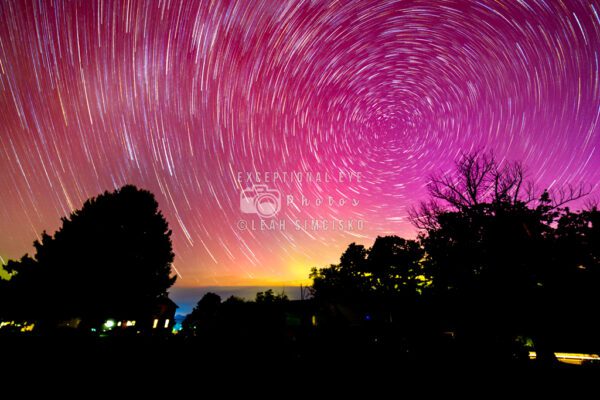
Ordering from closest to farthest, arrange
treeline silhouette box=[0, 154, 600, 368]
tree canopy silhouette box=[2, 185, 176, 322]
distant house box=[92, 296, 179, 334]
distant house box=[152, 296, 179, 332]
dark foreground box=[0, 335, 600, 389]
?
dark foreground box=[0, 335, 600, 389] < treeline silhouette box=[0, 154, 600, 368] < tree canopy silhouette box=[2, 185, 176, 322] < distant house box=[92, 296, 179, 334] < distant house box=[152, 296, 179, 332]

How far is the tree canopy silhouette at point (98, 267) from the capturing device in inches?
683

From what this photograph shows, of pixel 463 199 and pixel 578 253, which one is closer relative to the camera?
pixel 578 253

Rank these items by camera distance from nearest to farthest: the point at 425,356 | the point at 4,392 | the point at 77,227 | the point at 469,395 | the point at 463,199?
the point at 4,392, the point at 469,395, the point at 425,356, the point at 463,199, the point at 77,227

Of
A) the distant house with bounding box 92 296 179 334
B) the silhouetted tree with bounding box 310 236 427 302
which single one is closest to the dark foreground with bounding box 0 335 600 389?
the distant house with bounding box 92 296 179 334

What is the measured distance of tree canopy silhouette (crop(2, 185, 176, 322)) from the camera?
17.4 meters

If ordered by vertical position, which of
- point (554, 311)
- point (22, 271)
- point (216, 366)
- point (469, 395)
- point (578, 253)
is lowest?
point (469, 395)

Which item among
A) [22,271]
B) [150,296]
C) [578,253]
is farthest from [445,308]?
[22,271]

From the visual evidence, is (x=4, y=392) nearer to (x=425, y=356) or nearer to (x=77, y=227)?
(x=425, y=356)

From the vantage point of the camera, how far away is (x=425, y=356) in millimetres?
10211

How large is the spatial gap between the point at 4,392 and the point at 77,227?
1761cm

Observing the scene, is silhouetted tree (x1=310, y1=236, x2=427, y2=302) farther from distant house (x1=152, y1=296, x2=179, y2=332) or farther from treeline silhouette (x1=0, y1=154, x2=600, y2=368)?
distant house (x1=152, y1=296, x2=179, y2=332)

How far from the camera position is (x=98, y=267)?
A: 18750 mm

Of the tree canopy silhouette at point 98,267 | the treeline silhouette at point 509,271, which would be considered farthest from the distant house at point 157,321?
the treeline silhouette at point 509,271

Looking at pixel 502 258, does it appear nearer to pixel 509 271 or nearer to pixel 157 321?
pixel 509 271
